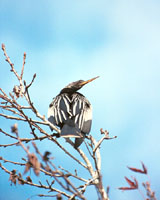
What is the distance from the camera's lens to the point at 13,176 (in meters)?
3.20

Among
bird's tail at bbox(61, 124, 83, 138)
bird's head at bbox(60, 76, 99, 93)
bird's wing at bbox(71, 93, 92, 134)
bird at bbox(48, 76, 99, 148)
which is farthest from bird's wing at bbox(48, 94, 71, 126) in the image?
bird's head at bbox(60, 76, 99, 93)

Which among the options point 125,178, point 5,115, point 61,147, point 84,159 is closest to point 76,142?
point 84,159

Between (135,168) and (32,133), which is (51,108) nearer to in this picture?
(32,133)

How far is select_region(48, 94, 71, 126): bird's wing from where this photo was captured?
452cm

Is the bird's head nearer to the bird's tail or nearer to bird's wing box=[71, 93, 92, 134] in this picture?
bird's wing box=[71, 93, 92, 134]

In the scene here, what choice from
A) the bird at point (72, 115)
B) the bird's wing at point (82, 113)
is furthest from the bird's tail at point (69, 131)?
the bird's wing at point (82, 113)

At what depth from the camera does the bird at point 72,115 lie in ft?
13.5

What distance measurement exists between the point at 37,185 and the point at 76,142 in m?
0.85

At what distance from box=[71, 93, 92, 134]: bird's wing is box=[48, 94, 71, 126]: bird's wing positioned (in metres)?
0.11

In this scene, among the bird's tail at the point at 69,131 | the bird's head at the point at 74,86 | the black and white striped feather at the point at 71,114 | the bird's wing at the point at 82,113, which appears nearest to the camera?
the bird's tail at the point at 69,131

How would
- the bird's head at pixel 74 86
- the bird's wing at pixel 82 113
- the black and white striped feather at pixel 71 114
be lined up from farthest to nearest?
the bird's head at pixel 74 86 < the bird's wing at pixel 82 113 < the black and white striped feather at pixel 71 114

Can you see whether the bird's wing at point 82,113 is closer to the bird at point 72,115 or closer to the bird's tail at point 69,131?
the bird at point 72,115

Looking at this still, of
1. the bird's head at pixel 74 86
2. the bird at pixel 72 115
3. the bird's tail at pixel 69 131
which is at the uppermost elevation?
the bird's head at pixel 74 86

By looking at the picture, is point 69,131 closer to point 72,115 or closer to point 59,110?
point 72,115
